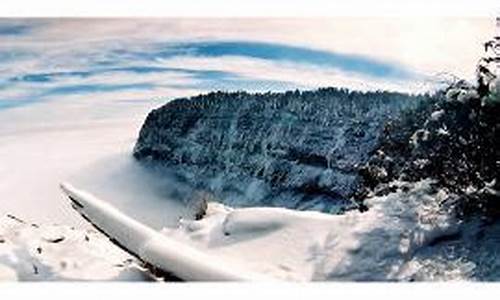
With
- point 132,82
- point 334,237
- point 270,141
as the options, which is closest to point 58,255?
point 132,82

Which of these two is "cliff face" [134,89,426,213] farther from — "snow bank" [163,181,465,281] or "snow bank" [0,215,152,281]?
"snow bank" [0,215,152,281]

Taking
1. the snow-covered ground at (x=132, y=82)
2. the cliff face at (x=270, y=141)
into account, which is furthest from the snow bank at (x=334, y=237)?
the cliff face at (x=270, y=141)

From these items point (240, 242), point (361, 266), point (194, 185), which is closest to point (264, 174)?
point (194, 185)

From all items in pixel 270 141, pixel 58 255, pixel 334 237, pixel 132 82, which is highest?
pixel 132 82

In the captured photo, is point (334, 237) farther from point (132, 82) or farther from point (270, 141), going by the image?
point (132, 82)

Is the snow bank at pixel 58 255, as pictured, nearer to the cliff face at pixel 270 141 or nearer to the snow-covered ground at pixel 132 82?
the snow-covered ground at pixel 132 82

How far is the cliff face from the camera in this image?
169 inches

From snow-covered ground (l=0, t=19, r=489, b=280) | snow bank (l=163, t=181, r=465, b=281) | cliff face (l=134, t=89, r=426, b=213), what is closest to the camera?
snow bank (l=163, t=181, r=465, b=281)

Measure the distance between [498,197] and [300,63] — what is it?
1.13m

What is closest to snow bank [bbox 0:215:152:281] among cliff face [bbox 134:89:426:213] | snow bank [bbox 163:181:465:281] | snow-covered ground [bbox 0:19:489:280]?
snow-covered ground [bbox 0:19:489:280]

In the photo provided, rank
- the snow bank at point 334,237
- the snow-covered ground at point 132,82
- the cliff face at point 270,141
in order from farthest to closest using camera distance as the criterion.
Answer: the cliff face at point 270,141, the snow-covered ground at point 132,82, the snow bank at point 334,237

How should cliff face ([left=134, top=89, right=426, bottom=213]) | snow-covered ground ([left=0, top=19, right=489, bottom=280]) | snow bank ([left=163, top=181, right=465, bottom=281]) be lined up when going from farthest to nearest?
cliff face ([left=134, top=89, right=426, bottom=213]), snow-covered ground ([left=0, top=19, right=489, bottom=280]), snow bank ([left=163, top=181, right=465, bottom=281])

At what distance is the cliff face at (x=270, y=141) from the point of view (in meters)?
4.29

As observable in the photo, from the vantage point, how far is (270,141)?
14.9 feet
